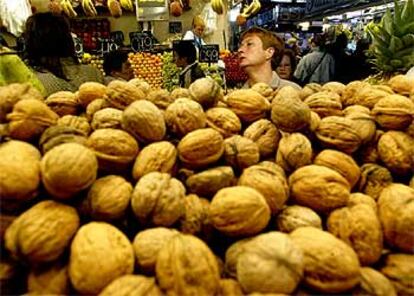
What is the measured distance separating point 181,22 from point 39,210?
19.2 feet

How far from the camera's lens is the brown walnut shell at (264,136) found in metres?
1.33

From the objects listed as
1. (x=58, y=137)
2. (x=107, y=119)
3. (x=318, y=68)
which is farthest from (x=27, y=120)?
(x=318, y=68)

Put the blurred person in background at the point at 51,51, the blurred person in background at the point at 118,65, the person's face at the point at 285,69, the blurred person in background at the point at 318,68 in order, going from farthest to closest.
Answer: the blurred person in background at the point at 318,68, the person's face at the point at 285,69, the blurred person in background at the point at 118,65, the blurred person in background at the point at 51,51

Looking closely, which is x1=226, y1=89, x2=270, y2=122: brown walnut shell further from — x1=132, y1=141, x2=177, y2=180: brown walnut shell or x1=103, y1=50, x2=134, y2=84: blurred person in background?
x1=103, y1=50, x2=134, y2=84: blurred person in background

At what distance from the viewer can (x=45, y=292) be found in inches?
36.0

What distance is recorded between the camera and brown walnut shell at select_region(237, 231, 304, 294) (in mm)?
879

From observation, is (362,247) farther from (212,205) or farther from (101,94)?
(101,94)

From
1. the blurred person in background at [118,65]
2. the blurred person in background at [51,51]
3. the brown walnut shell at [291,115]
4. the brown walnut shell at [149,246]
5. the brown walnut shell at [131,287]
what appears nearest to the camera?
the brown walnut shell at [131,287]

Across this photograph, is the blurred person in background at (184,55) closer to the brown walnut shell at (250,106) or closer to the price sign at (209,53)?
the price sign at (209,53)

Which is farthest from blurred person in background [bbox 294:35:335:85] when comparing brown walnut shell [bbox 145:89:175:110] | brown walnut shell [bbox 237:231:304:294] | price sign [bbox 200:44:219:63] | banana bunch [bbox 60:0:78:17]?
brown walnut shell [bbox 237:231:304:294]

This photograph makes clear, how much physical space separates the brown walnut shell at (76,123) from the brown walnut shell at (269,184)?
21.3 inches

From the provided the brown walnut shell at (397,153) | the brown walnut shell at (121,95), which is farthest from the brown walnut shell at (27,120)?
the brown walnut shell at (397,153)

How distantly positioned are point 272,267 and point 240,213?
175mm

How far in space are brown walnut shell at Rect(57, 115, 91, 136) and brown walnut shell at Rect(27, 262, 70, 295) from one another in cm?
46
